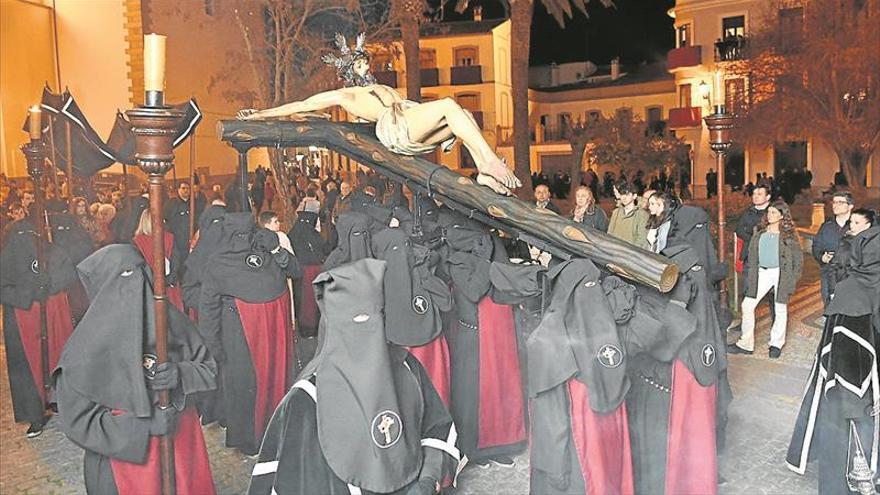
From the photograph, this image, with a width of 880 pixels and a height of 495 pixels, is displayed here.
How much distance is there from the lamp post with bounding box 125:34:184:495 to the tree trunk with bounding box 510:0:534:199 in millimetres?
2553

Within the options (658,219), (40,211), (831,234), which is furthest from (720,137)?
(40,211)

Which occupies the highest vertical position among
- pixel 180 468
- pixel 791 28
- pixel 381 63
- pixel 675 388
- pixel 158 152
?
pixel 791 28

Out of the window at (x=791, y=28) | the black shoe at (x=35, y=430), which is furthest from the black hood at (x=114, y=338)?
the window at (x=791, y=28)

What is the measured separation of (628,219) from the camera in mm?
4344

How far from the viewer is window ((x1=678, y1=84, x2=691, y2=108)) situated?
15.6ft

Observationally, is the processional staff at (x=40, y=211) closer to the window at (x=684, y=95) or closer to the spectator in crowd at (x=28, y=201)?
the spectator in crowd at (x=28, y=201)

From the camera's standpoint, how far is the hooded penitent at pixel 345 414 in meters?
2.10

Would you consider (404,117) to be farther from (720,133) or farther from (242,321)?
(720,133)

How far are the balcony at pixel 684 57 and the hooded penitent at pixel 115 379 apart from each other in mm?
3379

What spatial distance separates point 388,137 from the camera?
156 inches

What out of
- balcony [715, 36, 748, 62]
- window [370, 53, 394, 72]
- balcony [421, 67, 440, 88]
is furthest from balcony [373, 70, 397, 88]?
balcony [715, 36, 748, 62]

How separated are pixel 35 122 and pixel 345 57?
1.60 meters

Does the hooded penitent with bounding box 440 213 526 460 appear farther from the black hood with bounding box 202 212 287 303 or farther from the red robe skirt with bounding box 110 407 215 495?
the red robe skirt with bounding box 110 407 215 495

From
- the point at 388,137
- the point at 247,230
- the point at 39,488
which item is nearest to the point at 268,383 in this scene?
the point at 247,230
